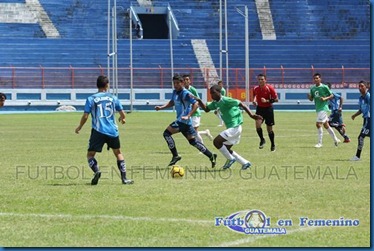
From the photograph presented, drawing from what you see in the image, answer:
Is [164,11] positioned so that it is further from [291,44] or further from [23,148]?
[23,148]

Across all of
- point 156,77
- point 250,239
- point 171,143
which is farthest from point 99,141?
point 156,77

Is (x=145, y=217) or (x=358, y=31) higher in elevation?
(x=358, y=31)

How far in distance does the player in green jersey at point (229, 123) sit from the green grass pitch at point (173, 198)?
368 mm

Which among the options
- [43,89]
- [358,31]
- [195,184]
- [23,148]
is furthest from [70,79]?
[195,184]

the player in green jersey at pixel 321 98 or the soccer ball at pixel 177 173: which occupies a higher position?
the player in green jersey at pixel 321 98

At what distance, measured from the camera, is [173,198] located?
45.2 ft

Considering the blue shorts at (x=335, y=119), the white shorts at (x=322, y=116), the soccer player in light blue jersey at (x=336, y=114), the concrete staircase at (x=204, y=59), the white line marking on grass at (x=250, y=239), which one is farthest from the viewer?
the concrete staircase at (x=204, y=59)

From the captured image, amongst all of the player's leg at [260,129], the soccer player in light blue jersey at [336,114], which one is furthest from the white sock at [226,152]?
the soccer player in light blue jersey at [336,114]

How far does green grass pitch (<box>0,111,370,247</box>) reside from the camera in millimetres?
10258

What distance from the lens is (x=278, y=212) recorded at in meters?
12.1

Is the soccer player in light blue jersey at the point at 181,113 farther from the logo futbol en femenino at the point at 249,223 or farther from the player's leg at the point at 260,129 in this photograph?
the logo futbol en femenino at the point at 249,223

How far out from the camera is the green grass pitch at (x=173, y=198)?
33.7 feet

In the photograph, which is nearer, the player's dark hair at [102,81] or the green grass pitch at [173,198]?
the green grass pitch at [173,198]

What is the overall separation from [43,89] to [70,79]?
2425mm
